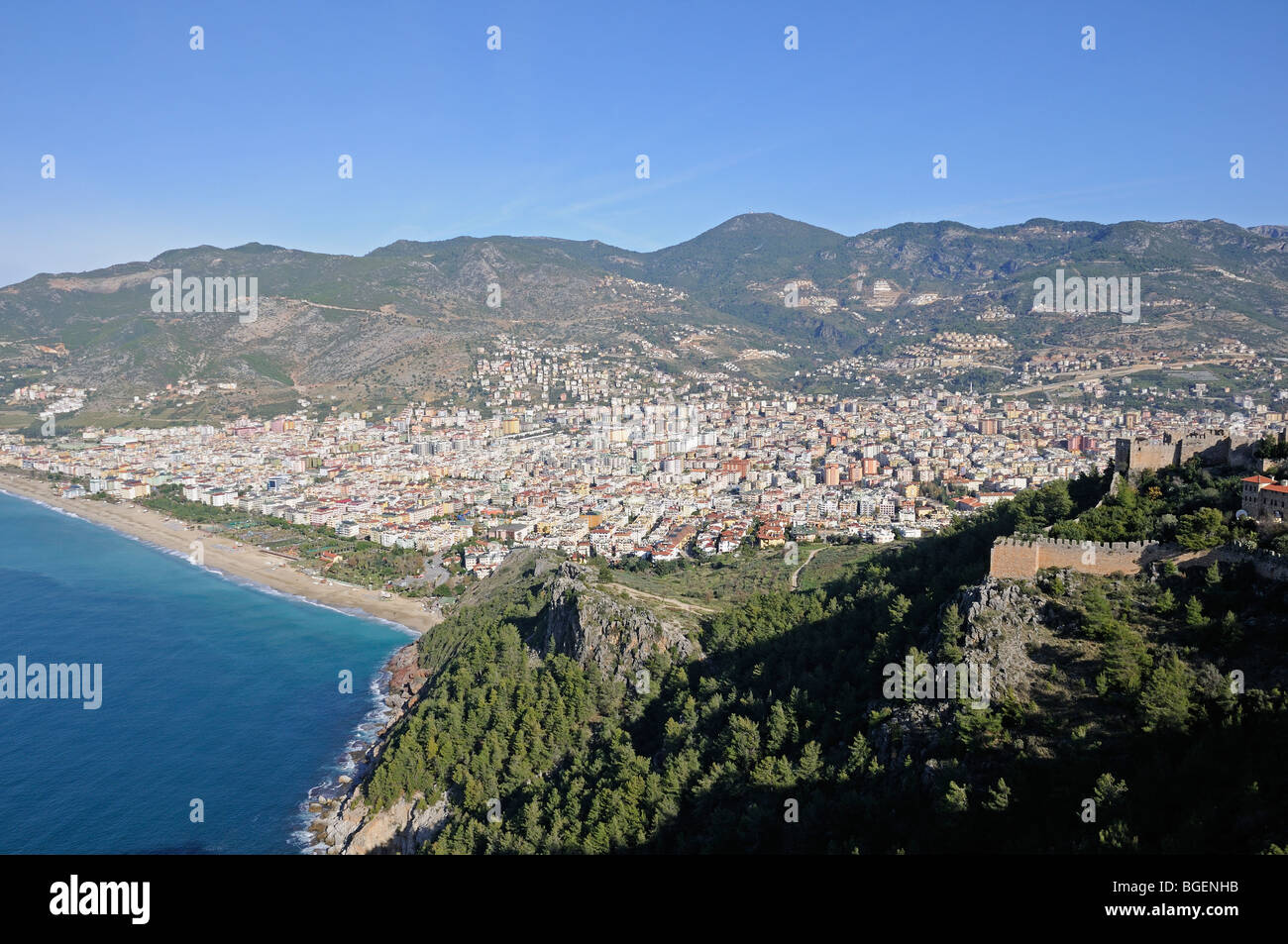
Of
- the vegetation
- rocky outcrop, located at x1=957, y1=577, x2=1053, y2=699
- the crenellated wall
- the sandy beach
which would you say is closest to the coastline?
the sandy beach

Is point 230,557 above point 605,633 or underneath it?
underneath

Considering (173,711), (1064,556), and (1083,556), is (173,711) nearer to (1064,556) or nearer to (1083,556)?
(1064,556)

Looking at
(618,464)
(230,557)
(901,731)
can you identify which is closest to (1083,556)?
(901,731)

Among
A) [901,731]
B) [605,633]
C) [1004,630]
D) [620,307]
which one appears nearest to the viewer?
[1004,630]

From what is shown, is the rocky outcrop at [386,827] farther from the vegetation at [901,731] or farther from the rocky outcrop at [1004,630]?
the rocky outcrop at [1004,630]

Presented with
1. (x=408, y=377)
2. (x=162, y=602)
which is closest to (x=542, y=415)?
(x=408, y=377)

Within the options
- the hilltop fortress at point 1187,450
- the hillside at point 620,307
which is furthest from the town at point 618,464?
the hilltop fortress at point 1187,450
